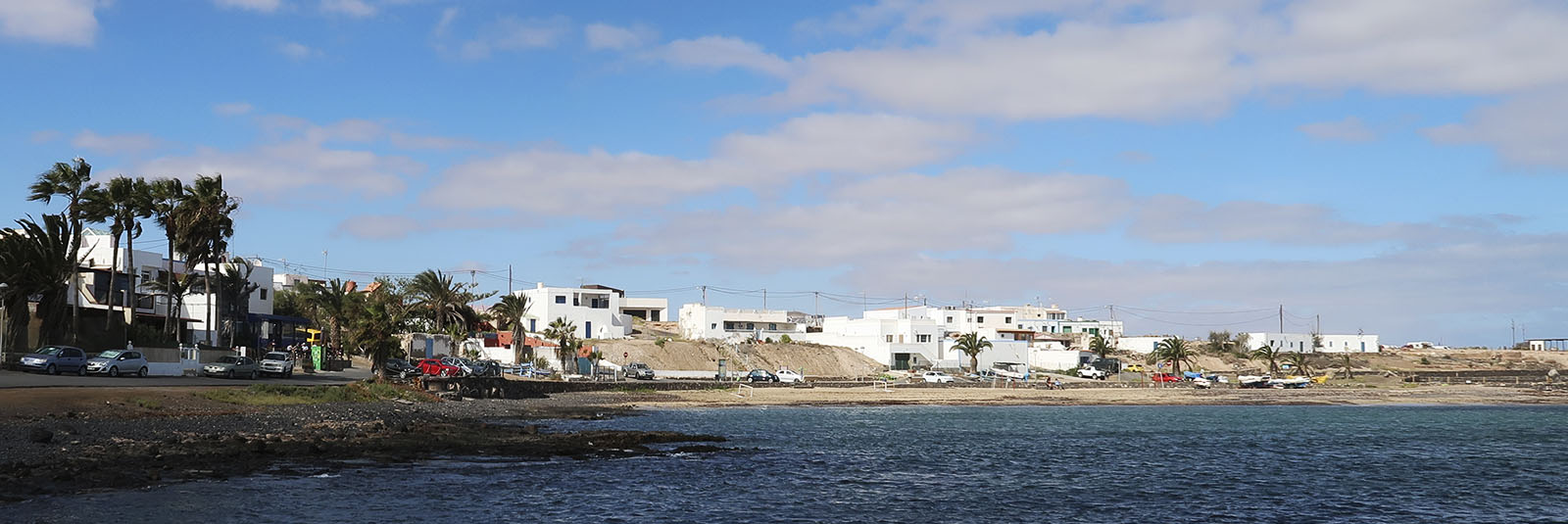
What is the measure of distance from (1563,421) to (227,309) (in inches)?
3822

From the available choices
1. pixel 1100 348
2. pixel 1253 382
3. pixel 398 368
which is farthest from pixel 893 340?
pixel 398 368

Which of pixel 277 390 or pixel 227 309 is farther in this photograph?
pixel 227 309

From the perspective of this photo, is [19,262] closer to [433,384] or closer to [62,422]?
[433,384]

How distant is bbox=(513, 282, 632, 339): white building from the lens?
141875 mm

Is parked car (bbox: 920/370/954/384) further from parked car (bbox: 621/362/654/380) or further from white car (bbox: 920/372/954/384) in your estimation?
parked car (bbox: 621/362/654/380)

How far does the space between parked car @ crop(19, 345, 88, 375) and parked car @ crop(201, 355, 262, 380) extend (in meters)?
7.29

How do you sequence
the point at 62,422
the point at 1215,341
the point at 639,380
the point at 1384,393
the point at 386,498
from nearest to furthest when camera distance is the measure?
the point at 386,498, the point at 62,422, the point at 639,380, the point at 1384,393, the point at 1215,341

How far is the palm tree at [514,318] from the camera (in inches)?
4266

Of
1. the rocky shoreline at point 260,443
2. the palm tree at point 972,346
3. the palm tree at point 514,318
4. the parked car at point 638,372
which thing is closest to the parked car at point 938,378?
the palm tree at point 972,346

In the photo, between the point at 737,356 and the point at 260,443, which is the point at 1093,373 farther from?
the point at 260,443

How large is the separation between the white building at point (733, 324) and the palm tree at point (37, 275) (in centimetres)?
9024

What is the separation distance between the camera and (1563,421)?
263 ft

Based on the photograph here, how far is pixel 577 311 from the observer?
143 m

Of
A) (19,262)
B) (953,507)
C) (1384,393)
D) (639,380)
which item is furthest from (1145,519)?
(1384,393)
